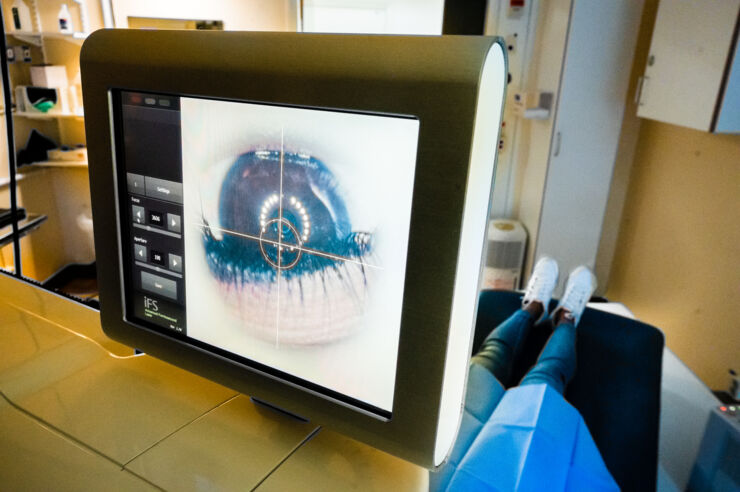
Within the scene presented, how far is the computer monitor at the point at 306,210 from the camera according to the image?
28 cm

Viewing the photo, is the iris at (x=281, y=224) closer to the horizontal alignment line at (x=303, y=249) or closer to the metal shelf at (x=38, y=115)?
the horizontal alignment line at (x=303, y=249)

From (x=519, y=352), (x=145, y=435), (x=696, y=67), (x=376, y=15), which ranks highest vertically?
(x=376, y=15)

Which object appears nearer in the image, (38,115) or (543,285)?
(543,285)

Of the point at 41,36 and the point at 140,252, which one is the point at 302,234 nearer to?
the point at 140,252

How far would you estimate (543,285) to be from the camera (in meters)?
1.69

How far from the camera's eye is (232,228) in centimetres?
38

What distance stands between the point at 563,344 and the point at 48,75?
3.63 metres

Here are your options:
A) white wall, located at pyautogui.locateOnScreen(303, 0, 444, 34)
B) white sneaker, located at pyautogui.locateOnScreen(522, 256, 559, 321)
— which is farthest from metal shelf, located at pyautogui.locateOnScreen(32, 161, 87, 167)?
white sneaker, located at pyautogui.locateOnScreen(522, 256, 559, 321)

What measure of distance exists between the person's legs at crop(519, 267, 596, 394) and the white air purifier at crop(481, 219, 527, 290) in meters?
1.34

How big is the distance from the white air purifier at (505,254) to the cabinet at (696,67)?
1.02 meters

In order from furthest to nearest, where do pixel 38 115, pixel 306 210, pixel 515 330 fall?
pixel 38 115, pixel 515 330, pixel 306 210

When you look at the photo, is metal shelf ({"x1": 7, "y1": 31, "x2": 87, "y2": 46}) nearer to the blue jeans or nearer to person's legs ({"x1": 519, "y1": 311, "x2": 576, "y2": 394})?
the blue jeans

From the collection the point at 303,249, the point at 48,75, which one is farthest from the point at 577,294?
the point at 48,75

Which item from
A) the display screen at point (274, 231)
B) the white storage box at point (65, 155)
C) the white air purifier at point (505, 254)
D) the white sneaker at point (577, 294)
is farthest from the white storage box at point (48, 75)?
the display screen at point (274, 231)
